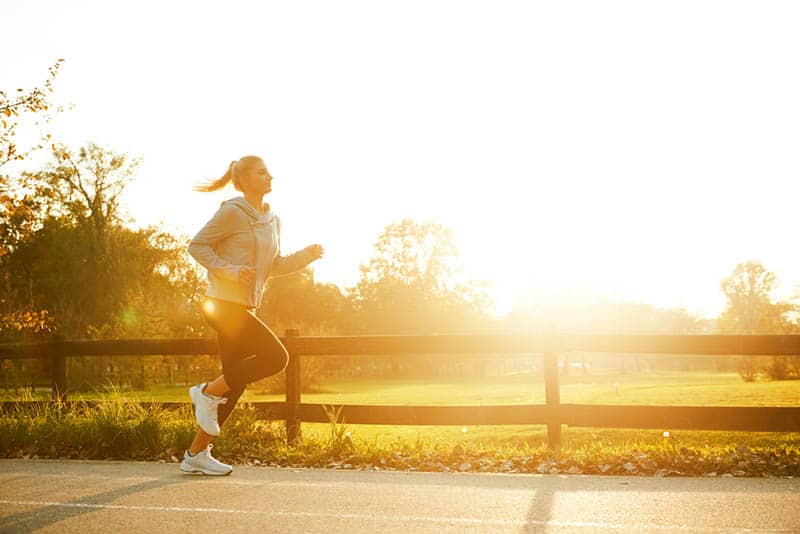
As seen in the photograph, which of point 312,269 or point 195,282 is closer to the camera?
point 195,282

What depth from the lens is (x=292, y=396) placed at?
8547 millimetres

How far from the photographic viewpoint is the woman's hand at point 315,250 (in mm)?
6164

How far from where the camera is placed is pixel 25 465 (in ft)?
23.2

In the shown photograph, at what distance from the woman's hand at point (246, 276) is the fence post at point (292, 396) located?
9.10ft

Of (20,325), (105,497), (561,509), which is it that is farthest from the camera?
(20,325)

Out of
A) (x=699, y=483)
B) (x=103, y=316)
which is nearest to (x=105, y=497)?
(x=699, y=483)

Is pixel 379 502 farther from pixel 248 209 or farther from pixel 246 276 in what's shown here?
pixel 248 209

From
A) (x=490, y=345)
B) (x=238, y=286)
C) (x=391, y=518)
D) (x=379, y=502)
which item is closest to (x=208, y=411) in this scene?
(x=238, y=286)

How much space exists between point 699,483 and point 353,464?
304 cm

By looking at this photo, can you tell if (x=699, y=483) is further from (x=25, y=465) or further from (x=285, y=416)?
(x=25, y=465)

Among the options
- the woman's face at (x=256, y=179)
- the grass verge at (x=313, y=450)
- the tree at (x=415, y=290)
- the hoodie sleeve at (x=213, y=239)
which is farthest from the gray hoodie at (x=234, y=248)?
the tree at (x=415, y=290)

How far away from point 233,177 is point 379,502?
2.73 meters

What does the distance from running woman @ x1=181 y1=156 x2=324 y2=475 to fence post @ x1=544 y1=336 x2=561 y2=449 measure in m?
2.96

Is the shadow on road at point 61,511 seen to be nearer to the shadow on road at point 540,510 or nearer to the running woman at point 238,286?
the running woman at point 238,286
